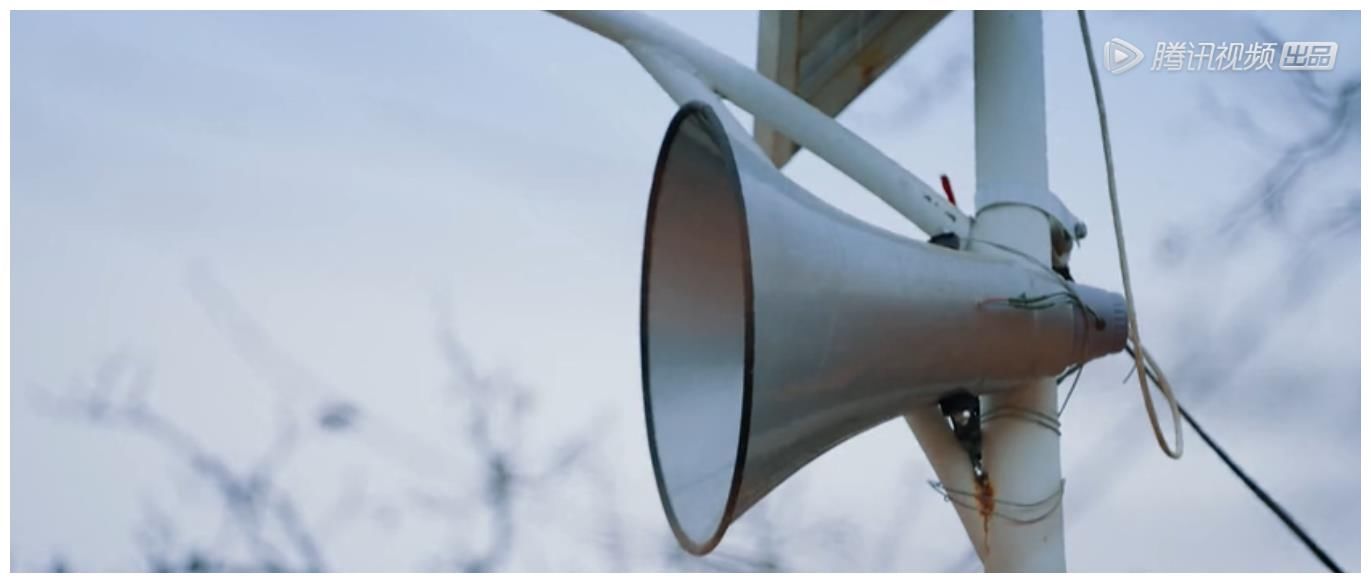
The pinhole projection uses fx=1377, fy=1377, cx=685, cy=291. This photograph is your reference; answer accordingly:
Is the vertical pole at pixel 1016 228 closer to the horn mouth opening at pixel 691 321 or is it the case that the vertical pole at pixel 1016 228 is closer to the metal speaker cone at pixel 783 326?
the metal speaker cone at pixel 783 326

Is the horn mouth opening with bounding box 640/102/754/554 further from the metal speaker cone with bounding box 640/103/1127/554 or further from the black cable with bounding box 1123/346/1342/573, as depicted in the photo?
the black cable with bounding box 1123/346/1342/573

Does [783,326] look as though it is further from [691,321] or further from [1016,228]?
[1016,228]

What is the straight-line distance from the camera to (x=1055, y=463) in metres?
3.00

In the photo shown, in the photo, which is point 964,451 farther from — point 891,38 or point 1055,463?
point 891,38

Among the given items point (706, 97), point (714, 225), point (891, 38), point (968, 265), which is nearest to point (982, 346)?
point (968, 265)

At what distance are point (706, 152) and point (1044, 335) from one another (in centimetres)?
84

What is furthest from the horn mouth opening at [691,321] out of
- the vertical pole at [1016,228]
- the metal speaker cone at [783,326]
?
the vertical pole at [1016,228]

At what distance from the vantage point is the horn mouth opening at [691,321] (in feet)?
8.14

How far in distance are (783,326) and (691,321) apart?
0.77m

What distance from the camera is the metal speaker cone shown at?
212 centimetres

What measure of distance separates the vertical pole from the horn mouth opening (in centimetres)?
64

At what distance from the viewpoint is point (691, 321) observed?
2.85 metres

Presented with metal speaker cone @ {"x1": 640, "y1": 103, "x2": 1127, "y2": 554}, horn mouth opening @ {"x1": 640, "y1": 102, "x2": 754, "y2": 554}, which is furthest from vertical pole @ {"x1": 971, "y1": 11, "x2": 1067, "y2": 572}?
horn mouth opening @ {"x1": 640, "y1": 102, "x2": 754, "y2": 554}

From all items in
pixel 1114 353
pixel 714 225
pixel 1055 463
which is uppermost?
pixel 714 225
